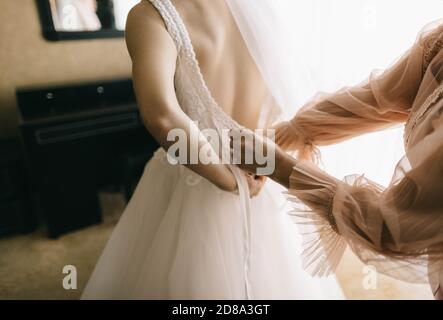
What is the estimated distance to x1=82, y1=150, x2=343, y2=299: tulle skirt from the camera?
915 mm

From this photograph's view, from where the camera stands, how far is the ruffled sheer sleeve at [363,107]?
0.67 meters

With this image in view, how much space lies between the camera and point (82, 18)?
7.21 feet

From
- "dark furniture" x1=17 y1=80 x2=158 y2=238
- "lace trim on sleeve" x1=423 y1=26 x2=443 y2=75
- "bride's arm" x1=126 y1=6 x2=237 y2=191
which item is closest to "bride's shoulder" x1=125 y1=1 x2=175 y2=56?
"bride's arm" x1=126 y1=6 x2=237 y2=191

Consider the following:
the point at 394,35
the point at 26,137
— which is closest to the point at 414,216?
the point at 394,35

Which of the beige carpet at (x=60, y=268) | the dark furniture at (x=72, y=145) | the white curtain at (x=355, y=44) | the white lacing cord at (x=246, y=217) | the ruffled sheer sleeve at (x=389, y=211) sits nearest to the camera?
the ruffled sheer sleeve at (x=389, y=211)

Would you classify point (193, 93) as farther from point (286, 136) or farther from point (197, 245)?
point (197, 245)

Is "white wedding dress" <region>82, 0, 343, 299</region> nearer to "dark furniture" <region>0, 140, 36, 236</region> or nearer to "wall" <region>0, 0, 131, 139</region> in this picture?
"dark furniture" <region>0, 140, 36, 236</region>

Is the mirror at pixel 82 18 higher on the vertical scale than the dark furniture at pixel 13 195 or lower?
higher

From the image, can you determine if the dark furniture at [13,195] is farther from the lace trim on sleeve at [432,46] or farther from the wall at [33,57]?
the lace trim on sleeve at [432,46]

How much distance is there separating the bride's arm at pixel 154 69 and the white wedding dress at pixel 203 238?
3.2 inches

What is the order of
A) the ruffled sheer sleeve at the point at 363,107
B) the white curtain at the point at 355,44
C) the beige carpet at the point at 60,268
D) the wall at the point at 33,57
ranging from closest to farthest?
the ruffled sheer sleeve at the point at 363,107, the white curtain at the point at 355,44, the beige carpet at the point at 60,268, the wall at the point at 33,57

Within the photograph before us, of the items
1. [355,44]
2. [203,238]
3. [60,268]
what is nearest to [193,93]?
[203,238]

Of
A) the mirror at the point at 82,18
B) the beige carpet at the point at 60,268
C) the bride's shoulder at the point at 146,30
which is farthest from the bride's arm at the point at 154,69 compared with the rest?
the mirror at the point at 82,18

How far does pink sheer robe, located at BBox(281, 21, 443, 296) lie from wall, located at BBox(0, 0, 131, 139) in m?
2.03
